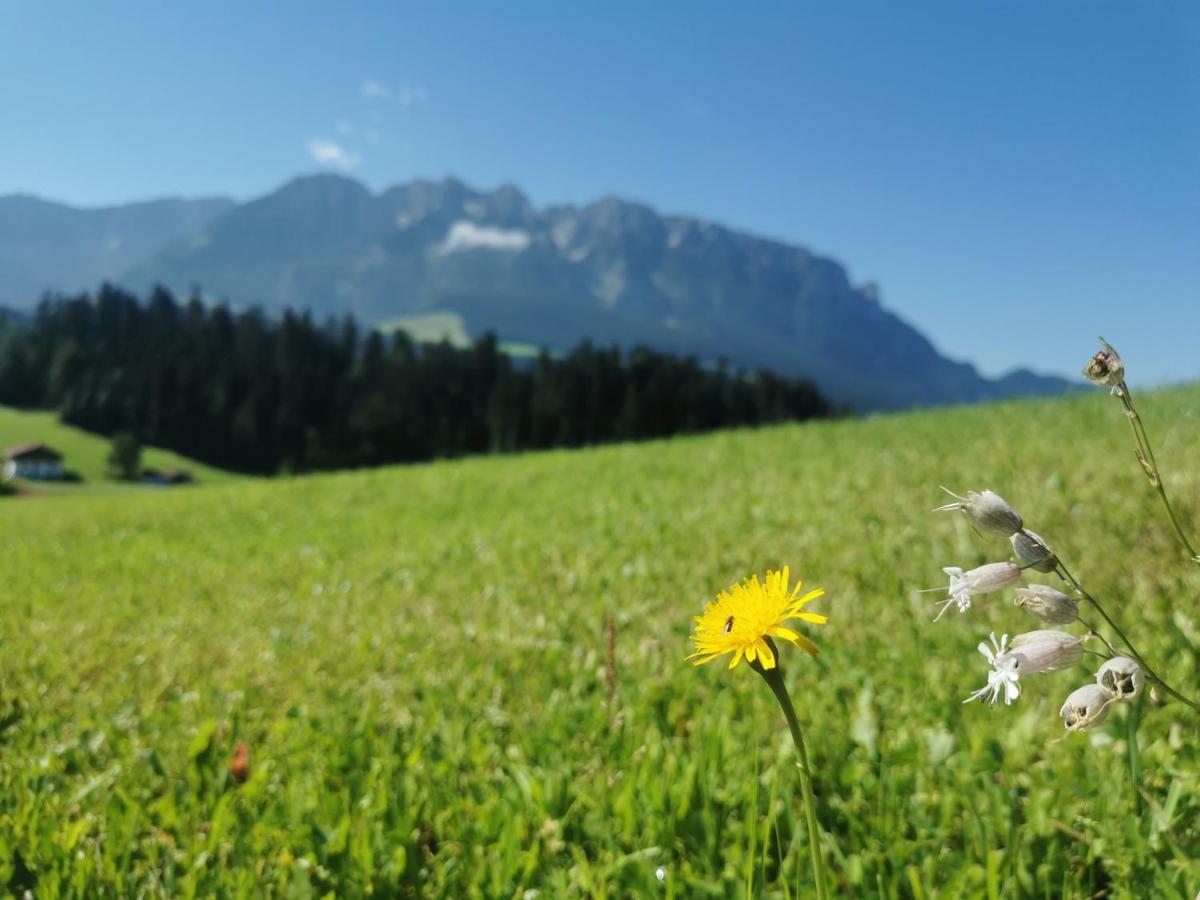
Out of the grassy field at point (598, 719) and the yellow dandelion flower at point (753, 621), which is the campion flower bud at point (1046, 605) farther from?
the grassy field at point (598, 719)

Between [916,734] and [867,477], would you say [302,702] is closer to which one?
[916,734]

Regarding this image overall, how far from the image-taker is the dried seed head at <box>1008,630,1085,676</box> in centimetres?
104

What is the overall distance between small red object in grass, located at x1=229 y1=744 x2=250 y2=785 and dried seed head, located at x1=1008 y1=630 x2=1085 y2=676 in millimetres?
2786

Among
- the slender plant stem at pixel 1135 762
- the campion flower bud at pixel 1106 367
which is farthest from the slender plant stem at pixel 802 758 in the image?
the slender plant stem at pixel 1135 762

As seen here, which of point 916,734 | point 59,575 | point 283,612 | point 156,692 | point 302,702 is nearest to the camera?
point 916,734

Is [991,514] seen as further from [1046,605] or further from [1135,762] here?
[1135,762]

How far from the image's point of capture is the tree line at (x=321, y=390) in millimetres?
106875

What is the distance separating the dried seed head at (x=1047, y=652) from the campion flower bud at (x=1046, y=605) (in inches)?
0.9

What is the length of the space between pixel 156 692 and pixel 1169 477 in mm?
6382

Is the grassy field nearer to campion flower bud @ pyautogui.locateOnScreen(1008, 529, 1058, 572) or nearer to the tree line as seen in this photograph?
campion flower bud @ pyautogui.locateOnScreen(1008, 529, 1058, 572)

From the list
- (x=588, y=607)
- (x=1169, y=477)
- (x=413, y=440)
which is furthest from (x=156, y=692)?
(x=413, y=440)

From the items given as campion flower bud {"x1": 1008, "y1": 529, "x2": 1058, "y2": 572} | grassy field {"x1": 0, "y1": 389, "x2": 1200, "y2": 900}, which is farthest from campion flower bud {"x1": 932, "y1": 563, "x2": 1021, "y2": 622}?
grassy field {"x1": 0, "y1": 389, "x2": 1200, "y2": 900}

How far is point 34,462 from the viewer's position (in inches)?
3964

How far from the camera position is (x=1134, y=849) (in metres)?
1.95
